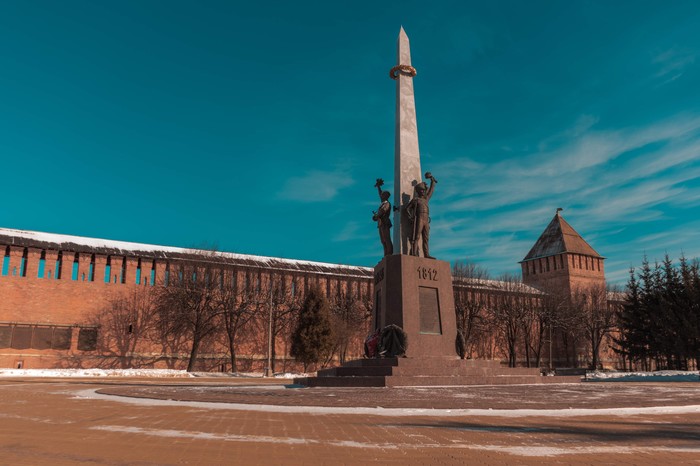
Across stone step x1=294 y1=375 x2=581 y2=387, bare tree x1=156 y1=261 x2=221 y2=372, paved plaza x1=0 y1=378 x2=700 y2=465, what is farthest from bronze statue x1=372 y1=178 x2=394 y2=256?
bare tree x1=156 y1=261 x2=221 y2=372

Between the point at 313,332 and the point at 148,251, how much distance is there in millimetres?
15645

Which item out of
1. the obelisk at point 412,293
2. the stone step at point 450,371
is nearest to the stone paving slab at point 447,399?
the stone step at point 450,371

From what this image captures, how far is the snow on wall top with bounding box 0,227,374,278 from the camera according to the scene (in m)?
38.8

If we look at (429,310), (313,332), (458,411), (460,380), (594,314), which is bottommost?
(458,411)

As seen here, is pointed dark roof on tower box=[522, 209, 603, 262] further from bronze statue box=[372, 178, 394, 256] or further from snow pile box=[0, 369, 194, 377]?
bronze statue box=[372, 178, 394, 256]

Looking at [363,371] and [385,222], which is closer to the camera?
[363,371]

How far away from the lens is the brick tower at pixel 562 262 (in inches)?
2429

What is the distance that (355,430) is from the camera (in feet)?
20.0

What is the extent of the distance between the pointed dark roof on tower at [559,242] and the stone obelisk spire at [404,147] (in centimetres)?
4990

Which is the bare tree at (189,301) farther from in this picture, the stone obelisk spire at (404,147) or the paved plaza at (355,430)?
the paved plaza at (355,430)

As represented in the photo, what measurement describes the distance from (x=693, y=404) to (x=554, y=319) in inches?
1601

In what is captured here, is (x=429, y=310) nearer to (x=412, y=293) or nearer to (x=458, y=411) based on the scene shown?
(x=412, y=293)

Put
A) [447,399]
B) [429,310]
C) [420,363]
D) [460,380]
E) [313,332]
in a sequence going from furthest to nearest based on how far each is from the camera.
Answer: [313,332]
[429,310]
[420,363]
[460,380]
[447,399]

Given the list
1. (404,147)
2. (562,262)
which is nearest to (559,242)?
(562,262)
